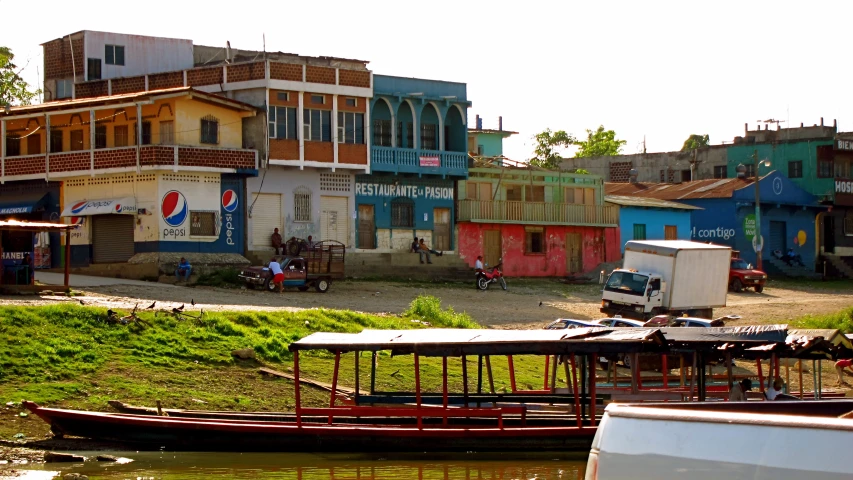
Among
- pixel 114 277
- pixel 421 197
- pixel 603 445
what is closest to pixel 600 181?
pixel 421 197

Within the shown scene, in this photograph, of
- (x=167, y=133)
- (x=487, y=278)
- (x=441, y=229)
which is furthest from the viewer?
(x=441, y=229)

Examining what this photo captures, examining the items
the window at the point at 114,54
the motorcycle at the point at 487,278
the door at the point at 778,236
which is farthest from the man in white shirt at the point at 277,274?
the door at the point at 778,236

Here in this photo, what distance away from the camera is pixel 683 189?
61.1 m

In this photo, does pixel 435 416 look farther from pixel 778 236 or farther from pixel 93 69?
pixel 778 236

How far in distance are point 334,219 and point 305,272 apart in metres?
6.59

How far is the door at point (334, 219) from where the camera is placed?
43.1m

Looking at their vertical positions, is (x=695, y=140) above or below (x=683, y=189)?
above

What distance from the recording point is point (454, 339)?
56.0 ft

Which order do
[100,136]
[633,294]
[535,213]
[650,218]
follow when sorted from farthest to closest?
[650,218], [535,213], [100,136], [633,294]

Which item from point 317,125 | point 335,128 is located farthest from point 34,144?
point 335,128

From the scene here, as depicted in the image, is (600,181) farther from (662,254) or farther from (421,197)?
(662,254)

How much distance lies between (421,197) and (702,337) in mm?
28734

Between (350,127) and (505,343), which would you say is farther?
(350,127)

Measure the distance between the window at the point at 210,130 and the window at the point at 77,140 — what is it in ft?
14.5
